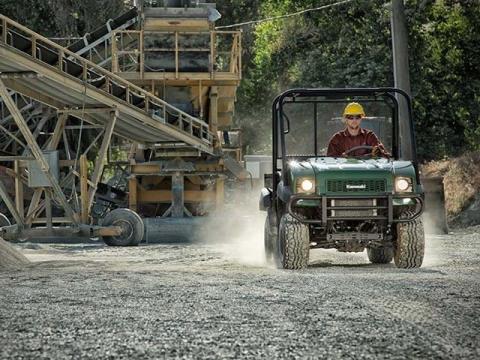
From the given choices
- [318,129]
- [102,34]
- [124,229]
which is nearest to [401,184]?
[318,129]

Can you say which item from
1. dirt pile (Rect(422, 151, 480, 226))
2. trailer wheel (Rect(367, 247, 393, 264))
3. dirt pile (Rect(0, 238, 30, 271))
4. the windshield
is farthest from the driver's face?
dirt pile (Rect(422, 151, 480, 226))

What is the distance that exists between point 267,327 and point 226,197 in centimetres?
2653

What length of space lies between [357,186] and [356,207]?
25cm

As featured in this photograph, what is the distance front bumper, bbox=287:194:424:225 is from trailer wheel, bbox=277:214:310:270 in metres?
0.10

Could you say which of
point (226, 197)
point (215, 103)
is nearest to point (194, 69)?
point (215, 103)

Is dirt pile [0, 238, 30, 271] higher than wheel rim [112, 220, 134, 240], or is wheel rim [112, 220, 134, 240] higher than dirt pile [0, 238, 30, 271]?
wheel rim [112, 220, 134, 240]

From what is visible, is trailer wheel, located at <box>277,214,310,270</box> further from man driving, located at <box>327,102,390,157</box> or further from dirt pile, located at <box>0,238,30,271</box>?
dirt pile, located at <box>0,238,30,271</box>

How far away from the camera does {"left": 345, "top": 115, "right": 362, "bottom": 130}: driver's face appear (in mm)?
15734

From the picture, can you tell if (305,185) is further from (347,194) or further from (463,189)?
(463,189)

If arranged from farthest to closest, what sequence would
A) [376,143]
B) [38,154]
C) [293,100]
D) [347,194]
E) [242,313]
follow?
[38,154] → [376,143] → [293,100] → [347,194] → [242,313]

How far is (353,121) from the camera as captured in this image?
622 inches

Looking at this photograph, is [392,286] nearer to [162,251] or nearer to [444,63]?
[162,251]

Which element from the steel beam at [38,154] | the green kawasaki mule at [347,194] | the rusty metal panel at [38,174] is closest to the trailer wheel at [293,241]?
the green kawasaki mule at [347,194]

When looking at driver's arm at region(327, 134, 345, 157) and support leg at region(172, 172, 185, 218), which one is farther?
support leg at region(172, 172, 185, 218)
